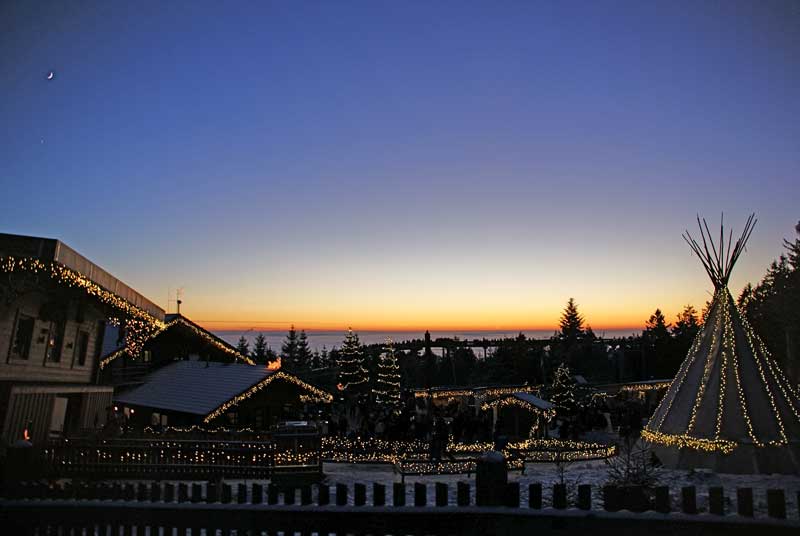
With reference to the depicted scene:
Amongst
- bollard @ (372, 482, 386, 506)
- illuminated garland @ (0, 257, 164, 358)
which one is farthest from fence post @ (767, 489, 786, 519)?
illuminated garland @ (0, 257, 164, 358)

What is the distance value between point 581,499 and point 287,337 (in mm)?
96390

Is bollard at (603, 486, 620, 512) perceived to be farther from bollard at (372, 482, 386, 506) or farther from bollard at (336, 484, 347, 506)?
bollard at (336, 484, 347, 506)

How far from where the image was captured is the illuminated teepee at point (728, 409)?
16562mm

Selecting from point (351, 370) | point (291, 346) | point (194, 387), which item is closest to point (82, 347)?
point (194, 387)

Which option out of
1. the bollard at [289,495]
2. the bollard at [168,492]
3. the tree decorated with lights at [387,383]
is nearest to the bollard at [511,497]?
the bollard at [289,495]

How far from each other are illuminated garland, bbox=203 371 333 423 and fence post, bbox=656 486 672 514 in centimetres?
2140

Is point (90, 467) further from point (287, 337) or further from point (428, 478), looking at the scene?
point (287, 337)

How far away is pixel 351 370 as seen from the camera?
5309 cm

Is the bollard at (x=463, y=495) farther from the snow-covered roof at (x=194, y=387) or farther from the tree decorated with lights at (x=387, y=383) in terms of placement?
the tree decorated with lights at (x=387, y=383)

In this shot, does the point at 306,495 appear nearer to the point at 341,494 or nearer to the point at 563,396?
the point at 341,494

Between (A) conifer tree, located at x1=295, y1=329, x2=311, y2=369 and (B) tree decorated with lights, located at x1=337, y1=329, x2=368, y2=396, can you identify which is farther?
(A) conifer tree, located at x1=295, y1=329, x2=311, y2=369

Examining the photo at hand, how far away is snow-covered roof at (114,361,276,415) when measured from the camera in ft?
81.4

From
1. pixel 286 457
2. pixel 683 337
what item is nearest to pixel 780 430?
pixel 286 457

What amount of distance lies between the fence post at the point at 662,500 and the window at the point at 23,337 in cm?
1490
